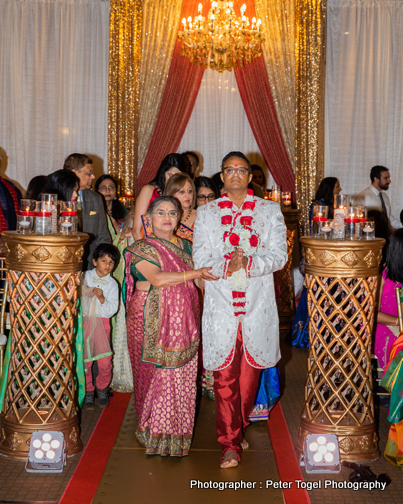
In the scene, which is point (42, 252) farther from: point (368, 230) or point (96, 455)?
point (368, 230)

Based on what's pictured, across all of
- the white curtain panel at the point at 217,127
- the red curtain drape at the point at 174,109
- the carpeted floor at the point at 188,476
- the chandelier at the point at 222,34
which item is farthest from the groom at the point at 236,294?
the white curtain panel at the point at 217,127

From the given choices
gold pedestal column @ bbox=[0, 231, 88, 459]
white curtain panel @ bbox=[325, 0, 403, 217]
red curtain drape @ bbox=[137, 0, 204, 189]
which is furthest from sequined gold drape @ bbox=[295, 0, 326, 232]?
gold pedestal column @ bbox=[0, 231, 88, 459]

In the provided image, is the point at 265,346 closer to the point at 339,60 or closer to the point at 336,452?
the point at 336,452

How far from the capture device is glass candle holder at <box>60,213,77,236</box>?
3.31m

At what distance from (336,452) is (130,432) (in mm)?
1293

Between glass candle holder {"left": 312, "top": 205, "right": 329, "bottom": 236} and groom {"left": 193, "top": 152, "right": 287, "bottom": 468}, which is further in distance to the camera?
glass candle holder {"left": 312, "top": 205, "right": 329, "bottom": 236}

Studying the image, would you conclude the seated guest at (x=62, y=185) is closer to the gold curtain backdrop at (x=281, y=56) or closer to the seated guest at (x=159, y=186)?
the seated guest at (x=159, y=186)

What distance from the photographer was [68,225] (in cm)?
331

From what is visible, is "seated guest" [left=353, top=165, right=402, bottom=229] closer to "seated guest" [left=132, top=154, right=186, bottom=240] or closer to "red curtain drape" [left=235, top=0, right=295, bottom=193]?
"red curtain drape" [left=235, top=0, right=295, bottom=193]

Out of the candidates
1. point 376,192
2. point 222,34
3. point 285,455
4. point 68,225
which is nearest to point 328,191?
point 376,192

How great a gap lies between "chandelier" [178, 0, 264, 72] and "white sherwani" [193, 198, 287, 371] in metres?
4.23

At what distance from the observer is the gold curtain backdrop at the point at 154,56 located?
7.88 metres

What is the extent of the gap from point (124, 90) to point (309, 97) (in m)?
2.51

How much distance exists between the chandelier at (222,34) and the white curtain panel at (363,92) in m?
1.70
